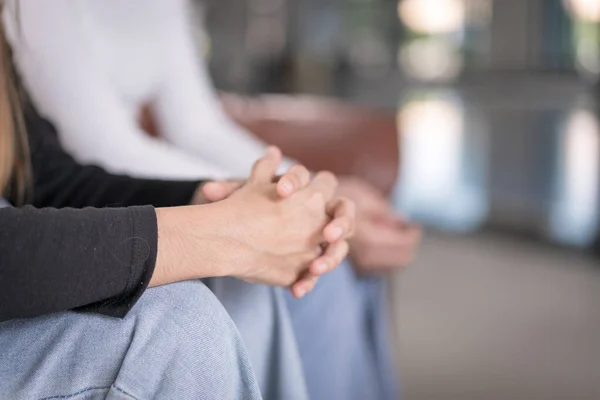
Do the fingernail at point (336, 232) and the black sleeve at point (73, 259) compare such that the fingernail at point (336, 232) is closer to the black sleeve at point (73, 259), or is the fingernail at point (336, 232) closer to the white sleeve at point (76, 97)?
the black sleeve at point (73, 259)

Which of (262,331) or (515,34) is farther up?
(262,331)

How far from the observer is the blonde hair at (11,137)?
0.91 meters

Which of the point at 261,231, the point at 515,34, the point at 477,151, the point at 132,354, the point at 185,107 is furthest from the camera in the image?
the point at 515,34

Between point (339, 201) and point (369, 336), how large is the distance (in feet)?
1.60

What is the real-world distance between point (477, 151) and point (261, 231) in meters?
5.14

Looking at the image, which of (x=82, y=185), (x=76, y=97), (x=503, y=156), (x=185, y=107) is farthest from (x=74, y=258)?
(x=503, y=156)

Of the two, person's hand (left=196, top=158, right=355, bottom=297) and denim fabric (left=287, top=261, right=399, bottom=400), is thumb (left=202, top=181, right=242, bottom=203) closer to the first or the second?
person's hand (left=196, top=158, right=355, bottom=297)

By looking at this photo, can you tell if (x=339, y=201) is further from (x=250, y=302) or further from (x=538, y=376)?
(x=538, y=376)

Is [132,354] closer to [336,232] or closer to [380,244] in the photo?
[336,232]

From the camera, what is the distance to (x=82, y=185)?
3.13 ft

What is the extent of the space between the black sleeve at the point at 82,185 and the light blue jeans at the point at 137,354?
261 millimetres

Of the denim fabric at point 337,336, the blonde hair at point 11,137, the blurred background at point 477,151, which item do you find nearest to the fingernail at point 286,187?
the denim fabric at point 337,336

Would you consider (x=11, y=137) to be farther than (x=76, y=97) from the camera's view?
No

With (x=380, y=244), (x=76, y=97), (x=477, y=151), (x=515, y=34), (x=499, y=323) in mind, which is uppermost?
(x=76, y=97)
